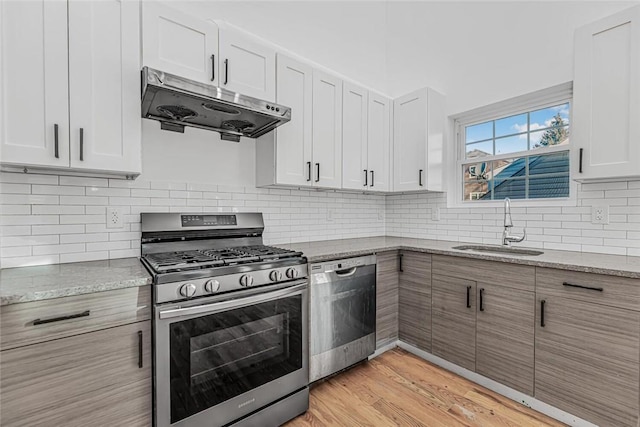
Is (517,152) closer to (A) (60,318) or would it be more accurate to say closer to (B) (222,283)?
(B) (222,283)

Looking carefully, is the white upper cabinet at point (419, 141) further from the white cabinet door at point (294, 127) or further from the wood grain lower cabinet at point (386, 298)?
the white cabinet door at point (294, 127)

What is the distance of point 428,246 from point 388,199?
111 centimetres

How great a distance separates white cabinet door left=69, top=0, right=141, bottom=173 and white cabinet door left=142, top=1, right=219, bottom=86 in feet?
0.20

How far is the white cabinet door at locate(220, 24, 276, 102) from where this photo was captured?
6.52ft

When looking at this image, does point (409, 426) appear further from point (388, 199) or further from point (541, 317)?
point (388, 199)

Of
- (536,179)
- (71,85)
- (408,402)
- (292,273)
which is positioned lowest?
(408,402)

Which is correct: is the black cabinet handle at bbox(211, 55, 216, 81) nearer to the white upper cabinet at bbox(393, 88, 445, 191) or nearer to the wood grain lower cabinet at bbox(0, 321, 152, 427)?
the wood grain lower cabinet at bbox(0, 321, 152, 427)

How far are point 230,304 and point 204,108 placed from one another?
1156 mm

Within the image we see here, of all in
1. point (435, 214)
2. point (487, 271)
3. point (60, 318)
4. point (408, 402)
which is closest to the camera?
point (60, 318)

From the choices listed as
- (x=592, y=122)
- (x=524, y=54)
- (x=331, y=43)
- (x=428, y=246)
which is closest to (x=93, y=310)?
(x=428, y=246)

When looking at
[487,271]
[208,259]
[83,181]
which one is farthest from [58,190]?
[487,271]

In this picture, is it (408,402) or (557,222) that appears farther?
(557,222)

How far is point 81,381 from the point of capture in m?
1.26

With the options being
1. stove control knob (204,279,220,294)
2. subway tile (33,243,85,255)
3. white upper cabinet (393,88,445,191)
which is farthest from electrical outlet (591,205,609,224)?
subway tile (33,243,85,255)
